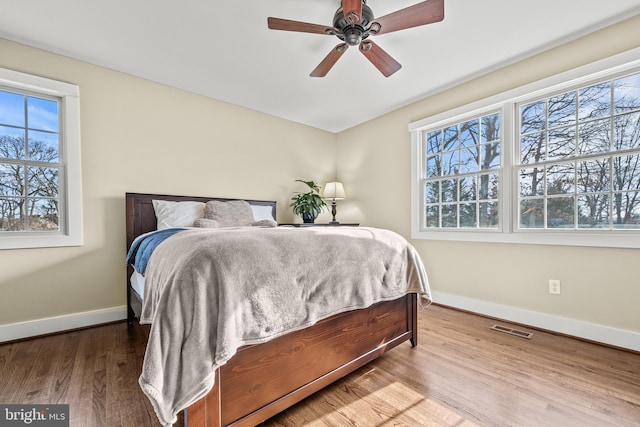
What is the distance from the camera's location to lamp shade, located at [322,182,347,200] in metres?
4.17

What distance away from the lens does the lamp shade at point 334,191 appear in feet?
13.7

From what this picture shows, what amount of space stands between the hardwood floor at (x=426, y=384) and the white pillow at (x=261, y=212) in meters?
1.62

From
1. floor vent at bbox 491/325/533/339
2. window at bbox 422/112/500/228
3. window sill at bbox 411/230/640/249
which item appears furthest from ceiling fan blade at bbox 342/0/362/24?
floor vent at bbox 491/325/533/339

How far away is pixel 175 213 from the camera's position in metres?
2.77

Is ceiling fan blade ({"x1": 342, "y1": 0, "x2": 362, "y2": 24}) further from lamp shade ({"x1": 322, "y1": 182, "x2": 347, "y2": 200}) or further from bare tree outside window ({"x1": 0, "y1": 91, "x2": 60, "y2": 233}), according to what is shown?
bare tree outside window ({"x1": 0, "y1": 91, "x2": 60, "y2": 233})

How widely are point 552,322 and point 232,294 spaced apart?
8.99ft

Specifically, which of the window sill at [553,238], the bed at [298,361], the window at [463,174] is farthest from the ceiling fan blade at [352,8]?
the window sill at [553,238]

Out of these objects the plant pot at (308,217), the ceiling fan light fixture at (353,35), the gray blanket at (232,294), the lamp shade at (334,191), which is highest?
the ceiling fan light fixture at (353,35)

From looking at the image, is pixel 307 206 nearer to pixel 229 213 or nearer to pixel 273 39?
pixel 229 213

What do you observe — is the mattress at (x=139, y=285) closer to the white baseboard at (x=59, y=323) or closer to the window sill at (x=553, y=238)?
the white baseboard at (x=59, y=323)

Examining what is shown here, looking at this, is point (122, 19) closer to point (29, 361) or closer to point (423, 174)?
point (29, 361)

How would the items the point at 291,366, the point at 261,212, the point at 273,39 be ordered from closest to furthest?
1. the point at 291,366
2. the point at 273,39
3. the point at 261,212

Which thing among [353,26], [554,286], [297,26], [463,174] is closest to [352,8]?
[353,26]
